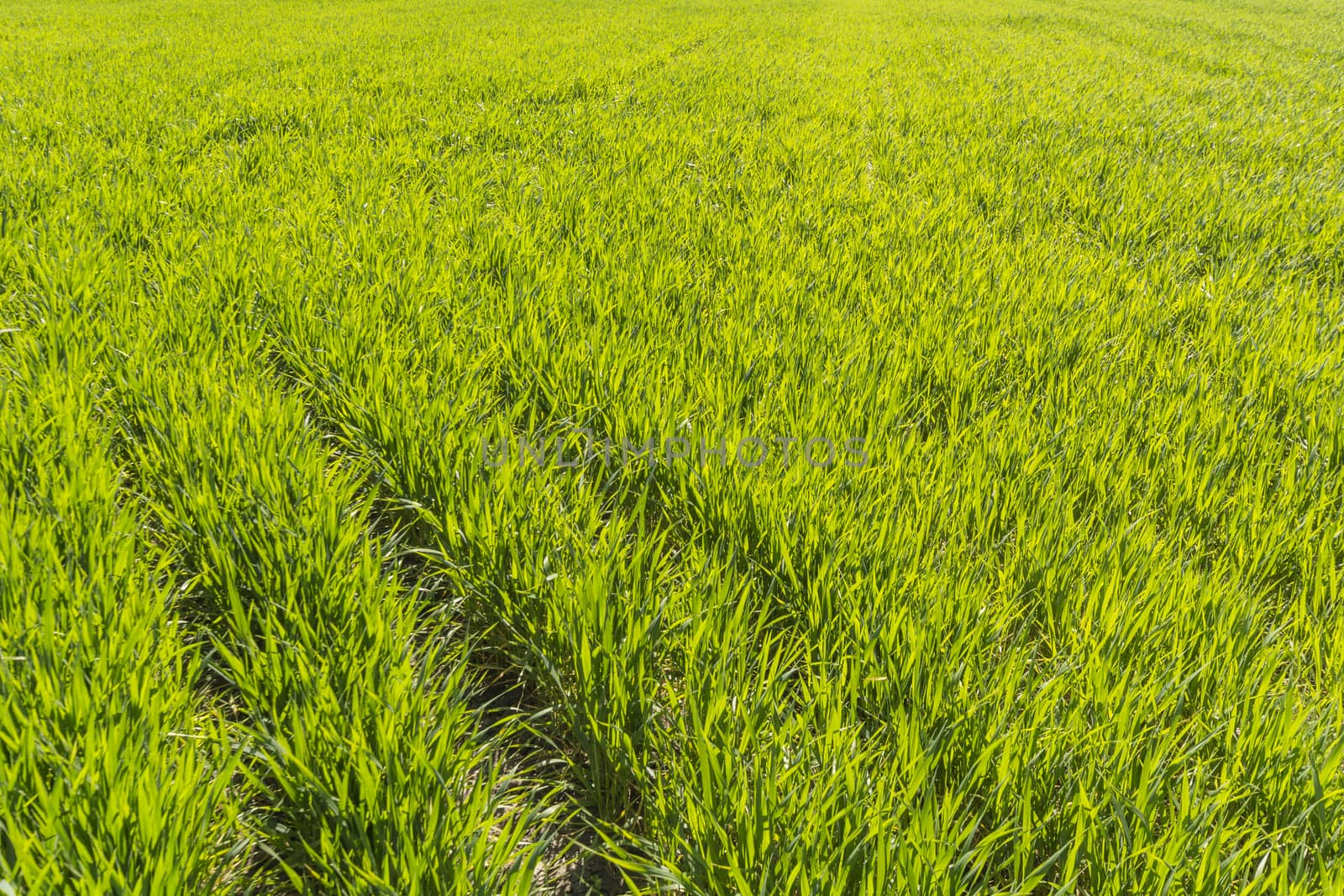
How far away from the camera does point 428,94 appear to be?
19.8ft

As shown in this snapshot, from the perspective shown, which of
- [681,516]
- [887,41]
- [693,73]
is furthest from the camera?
[887,41]

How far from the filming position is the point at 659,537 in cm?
151

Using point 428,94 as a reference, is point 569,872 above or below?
below

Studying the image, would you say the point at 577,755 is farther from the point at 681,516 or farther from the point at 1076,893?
the point at 1076,893

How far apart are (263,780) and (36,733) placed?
0.94 ft

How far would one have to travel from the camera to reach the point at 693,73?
774 centimetres

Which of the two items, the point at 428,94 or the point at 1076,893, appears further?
the point at 428,94

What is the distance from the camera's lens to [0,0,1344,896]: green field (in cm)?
95

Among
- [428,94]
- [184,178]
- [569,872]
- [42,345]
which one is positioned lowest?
[569,872]

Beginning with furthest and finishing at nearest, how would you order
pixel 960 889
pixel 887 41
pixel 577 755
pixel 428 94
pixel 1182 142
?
pixel 887 41 → pixel 428 94 → pixel 1182 142 → pixel 577 755 → pixel 960 889

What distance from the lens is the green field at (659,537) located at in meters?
0.95

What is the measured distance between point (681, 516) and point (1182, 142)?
5.42 meters

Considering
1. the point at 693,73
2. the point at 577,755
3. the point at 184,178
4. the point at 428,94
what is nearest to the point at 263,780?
the point at 577,755

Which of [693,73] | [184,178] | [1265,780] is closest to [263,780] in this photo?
[1265,780]
